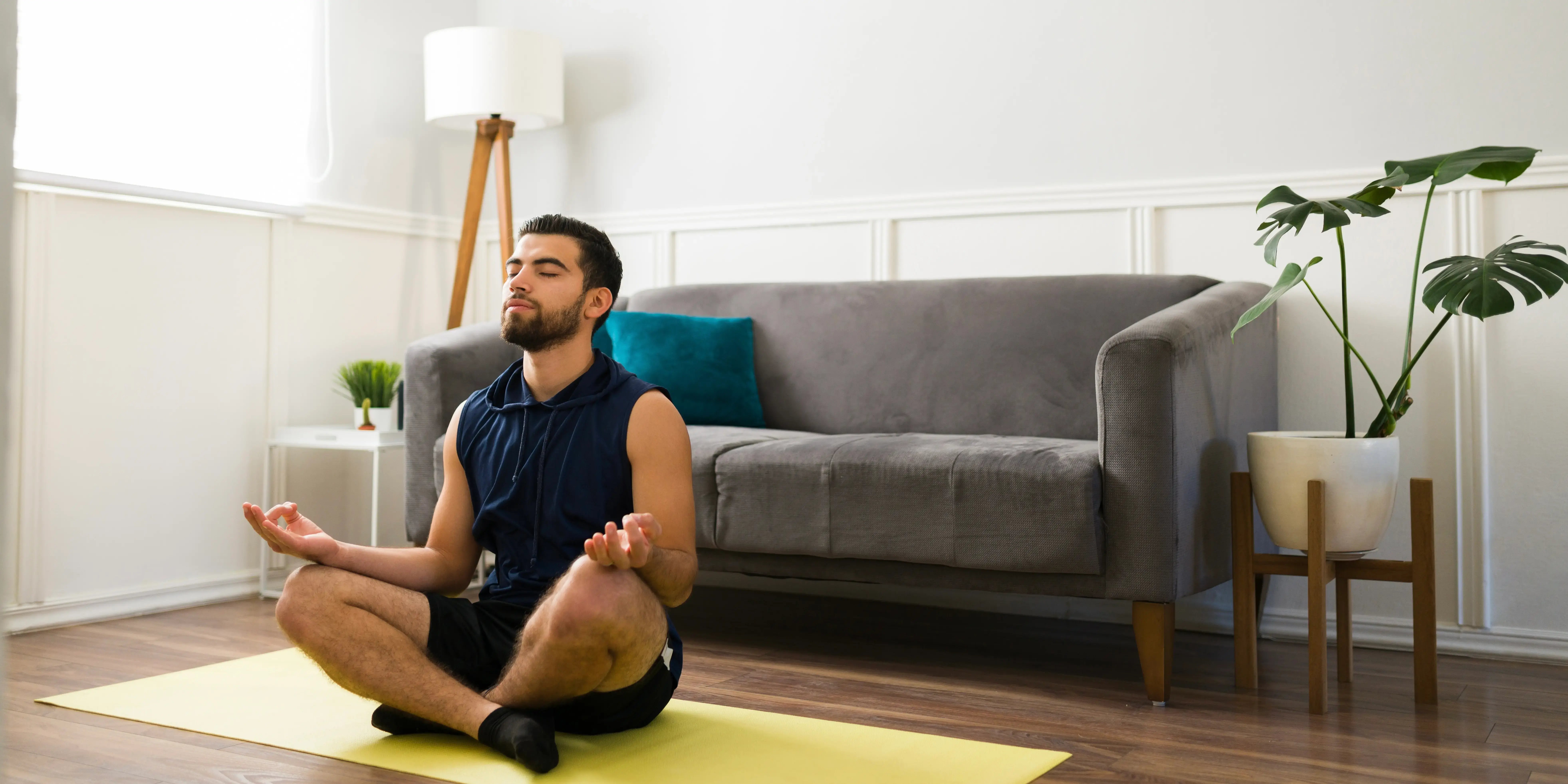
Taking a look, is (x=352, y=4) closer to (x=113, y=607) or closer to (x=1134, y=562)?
(x=113, y=607)

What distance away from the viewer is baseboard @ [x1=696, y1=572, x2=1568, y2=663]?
9.22 feet

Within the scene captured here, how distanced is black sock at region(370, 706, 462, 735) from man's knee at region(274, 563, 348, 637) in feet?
0.76

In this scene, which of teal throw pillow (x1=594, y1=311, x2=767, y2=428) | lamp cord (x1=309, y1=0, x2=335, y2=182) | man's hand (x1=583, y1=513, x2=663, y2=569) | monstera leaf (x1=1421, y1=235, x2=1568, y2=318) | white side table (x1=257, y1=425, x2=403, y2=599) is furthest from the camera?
lamp cord (x1=309, y1=0, x2=335, y2=182)

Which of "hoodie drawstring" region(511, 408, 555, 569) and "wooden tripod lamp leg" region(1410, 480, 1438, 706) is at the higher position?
"hoodie drawstring" region(511, 408, 555, 569)

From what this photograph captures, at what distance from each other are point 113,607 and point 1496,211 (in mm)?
3452

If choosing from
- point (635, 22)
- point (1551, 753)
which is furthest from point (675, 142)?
point (1551, 753)

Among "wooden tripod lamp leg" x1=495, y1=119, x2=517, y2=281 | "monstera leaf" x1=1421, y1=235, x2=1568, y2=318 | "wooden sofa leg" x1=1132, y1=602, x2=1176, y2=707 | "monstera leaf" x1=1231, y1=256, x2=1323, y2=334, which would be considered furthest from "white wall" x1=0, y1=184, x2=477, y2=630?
"monstera leaf" x1=1421, y1=235, x2=1568, y2=318

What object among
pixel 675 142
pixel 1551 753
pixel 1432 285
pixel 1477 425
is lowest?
pixel 1551 753

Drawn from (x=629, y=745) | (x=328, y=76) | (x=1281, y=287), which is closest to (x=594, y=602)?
(x=629, y=745)

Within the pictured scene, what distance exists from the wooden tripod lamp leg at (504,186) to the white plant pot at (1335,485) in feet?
7.98

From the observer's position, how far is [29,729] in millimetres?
2059

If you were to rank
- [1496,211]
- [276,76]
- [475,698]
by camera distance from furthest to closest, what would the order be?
[276,76] < [1496,211] < [475,698]

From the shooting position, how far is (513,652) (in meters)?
1.91

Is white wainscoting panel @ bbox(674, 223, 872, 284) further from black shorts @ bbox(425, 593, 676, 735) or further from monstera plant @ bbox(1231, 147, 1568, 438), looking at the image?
black shorts @ bbox(425, 593, 676, 735)
